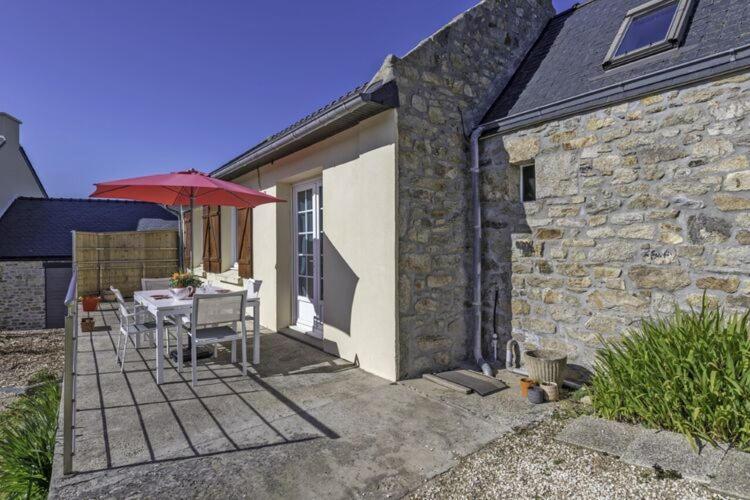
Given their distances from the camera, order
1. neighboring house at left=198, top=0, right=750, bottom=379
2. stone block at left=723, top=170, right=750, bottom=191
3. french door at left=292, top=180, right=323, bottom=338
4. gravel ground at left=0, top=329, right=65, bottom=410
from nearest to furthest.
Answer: stone block at left=723, top=170, right=750, bottom=191
neighboring house at left=198, top=0, right=750, bottom=379
french door at left=292, top=180, right=323, bottom=338
gravel ground at left=0, top=329, right=65, bottom=410

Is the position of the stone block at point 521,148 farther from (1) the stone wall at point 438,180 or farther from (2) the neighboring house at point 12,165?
(2) the neighboring house at point 12,165

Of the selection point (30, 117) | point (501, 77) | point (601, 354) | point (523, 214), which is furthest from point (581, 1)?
point (30, 117)

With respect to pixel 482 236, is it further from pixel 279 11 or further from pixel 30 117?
pixel 30 117

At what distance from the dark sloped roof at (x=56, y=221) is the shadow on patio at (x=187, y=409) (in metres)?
11.7

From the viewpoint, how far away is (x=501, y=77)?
564cm

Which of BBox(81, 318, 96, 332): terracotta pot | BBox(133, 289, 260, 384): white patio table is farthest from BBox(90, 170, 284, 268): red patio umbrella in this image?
BBox(81, 318, 96, 332): terracotta pot

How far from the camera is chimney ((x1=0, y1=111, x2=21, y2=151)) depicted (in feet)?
48.9

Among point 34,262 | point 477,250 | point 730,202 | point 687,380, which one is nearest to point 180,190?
point 477,250

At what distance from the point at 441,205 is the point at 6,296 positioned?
15.7 m

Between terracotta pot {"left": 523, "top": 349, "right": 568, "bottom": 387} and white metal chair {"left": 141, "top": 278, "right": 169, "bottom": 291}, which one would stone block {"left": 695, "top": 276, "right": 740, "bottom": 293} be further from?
white metal chair {"left": 141, "top": 278, "right": 169, "bottom": 291}

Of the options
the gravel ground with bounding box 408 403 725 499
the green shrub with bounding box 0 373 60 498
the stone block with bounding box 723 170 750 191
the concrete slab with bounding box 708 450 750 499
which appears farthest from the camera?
the stone block with bounding box 723 170 750 191

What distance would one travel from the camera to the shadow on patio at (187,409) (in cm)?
298

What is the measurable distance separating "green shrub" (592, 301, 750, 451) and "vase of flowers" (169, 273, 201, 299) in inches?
180

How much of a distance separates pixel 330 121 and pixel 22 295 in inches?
578
